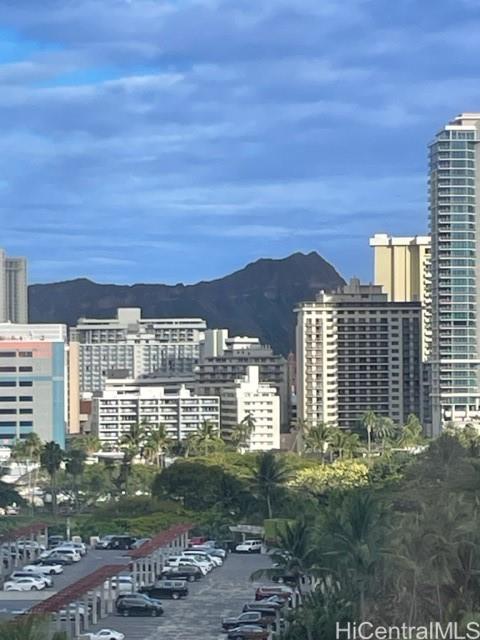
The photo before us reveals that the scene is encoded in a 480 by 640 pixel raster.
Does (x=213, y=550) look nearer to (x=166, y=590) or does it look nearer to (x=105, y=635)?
(x=166, y=590)

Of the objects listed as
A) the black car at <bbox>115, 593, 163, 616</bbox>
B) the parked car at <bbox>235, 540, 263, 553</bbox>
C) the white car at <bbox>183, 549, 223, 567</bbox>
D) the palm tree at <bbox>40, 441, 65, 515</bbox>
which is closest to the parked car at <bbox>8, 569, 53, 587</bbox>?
the white car at <bbox>183, 549, 223, 567</bbox>

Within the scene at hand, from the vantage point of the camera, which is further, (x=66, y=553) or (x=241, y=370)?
(x=241, y=370)

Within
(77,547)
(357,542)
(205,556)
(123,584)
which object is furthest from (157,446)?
(357,542)

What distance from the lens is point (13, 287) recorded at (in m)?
162

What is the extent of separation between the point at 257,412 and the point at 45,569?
51.8 metres

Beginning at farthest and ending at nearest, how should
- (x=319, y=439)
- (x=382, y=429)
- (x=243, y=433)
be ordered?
(x=243, y=433) < (x=382, y=429) < (x=319, y=439)

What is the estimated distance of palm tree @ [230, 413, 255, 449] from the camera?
84.1m

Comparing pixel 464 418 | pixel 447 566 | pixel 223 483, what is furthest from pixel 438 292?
pixel 447 566

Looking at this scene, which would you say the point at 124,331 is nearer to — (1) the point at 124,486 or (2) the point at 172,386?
(2) the point at 172,386

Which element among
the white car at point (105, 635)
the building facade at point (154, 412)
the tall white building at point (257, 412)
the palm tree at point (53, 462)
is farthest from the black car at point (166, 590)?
the building facade at point (154, 412)

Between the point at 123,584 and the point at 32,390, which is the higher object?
A: the point at 32,390

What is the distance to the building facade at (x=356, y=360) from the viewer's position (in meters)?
96.9

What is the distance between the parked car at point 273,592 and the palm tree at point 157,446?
37837mm

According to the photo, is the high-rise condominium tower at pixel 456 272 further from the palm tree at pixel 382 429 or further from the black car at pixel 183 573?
the black car at pixel 183 573
